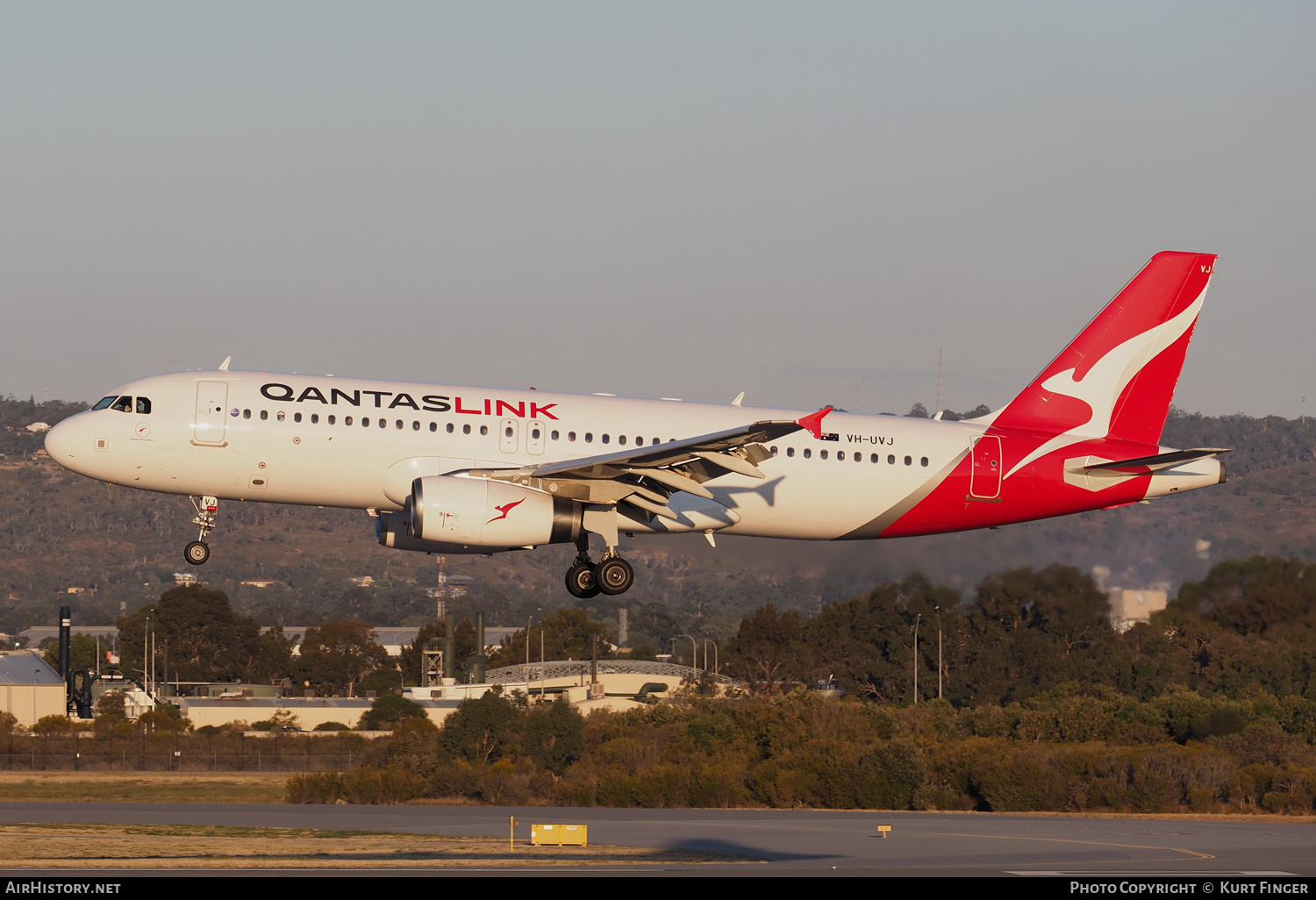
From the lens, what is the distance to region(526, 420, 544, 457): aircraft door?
35.8 m

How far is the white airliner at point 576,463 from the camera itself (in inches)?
1364

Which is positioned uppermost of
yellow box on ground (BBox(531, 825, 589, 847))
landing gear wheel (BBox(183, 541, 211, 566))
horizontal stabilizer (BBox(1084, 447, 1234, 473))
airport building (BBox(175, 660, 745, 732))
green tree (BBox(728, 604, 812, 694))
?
horizontal stabilizer (BBox(1084, 447, 1234, 473))

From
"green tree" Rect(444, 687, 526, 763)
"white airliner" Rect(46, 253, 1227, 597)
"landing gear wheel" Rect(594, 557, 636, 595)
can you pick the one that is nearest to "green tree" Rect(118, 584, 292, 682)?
"green tree" Rect(444, 687, 526, 763)

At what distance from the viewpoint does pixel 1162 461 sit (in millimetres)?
37031

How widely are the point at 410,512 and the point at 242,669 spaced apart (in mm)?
128268

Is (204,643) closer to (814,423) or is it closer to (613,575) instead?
(613,575)

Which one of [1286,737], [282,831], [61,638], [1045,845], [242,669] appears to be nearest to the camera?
[1045,845]

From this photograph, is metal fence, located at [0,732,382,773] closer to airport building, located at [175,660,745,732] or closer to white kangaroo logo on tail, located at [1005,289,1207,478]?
airport building, located at [175,660,745,732]

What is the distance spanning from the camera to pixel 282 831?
49719 mm

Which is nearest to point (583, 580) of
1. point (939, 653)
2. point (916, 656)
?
point (939, 653)

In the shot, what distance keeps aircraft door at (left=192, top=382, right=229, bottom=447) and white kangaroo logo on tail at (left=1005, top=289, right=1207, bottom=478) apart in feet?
66.1

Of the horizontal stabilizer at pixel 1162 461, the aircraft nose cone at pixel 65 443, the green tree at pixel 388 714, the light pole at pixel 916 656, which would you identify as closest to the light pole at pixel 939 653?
the light pole at pixel 916 656
